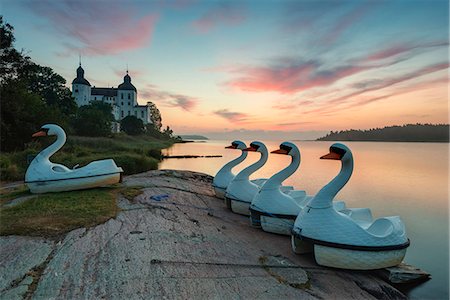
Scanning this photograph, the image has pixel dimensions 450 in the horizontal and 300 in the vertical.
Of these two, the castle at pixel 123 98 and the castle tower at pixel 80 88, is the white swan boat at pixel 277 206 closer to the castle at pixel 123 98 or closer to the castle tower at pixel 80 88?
the castle tower at pixel 80 88

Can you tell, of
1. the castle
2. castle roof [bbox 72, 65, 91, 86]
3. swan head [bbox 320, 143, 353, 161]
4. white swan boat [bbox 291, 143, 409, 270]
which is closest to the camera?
white swan boat [bbox 291, 143, 409, 270]

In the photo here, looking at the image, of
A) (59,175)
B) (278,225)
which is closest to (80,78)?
(59,175)

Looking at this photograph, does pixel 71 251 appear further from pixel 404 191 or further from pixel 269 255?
pixel 404 191

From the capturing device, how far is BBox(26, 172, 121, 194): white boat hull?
9828mm

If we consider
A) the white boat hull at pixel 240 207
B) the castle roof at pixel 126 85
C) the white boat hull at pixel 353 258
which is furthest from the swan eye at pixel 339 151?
the castle roof at pixel 126 85

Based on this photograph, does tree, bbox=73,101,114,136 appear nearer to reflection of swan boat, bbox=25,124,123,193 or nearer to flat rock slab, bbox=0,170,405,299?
reflection of swan boat, bbox=25,124,123,193

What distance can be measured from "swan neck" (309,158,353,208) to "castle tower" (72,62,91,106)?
8825cm

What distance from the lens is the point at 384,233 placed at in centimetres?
673

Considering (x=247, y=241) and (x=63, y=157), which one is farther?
(x=63, y=157)

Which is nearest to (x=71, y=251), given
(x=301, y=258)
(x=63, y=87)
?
(x=301, y=258)

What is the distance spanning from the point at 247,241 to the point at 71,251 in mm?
4003

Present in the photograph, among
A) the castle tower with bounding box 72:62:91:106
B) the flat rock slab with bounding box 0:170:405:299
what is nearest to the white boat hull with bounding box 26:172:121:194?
the flat rock slab with bounding box 0:170:405:299

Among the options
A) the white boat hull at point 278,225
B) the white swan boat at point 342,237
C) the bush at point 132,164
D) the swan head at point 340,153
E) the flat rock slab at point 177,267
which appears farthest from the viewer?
the bush at point 132,164

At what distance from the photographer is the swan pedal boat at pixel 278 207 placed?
838 cm
